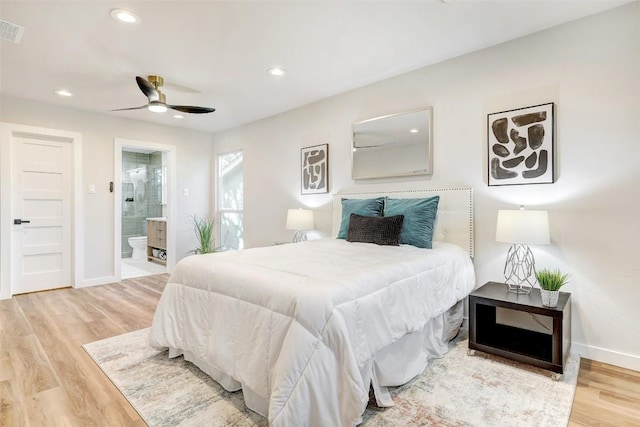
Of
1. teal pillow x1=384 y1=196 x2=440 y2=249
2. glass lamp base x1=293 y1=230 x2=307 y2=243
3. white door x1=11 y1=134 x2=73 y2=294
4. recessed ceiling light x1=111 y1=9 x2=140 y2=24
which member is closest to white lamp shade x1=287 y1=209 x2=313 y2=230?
glass lamp base x1=293 y1=230 x2=307 y2=243

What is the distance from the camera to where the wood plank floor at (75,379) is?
5.53 feet

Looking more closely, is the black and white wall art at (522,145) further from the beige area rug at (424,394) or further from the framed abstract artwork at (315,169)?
the framed abstract artwork at (315,169)

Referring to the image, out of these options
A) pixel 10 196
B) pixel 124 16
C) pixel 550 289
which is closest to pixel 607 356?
pixel 550 289

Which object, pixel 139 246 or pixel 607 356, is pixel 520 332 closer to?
pixel 607 356

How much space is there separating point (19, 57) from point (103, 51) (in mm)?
850

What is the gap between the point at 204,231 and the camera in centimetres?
535

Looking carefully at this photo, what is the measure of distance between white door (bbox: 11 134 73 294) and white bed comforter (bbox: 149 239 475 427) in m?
3.15

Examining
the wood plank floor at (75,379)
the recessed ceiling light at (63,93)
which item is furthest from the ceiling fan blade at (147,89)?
the wood plank floor at (75,379)

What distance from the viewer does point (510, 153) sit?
265cm

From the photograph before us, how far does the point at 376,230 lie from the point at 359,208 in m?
0.45

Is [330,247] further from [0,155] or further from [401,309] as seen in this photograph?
[0,155]

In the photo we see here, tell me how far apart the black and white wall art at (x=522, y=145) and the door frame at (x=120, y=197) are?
4.71m

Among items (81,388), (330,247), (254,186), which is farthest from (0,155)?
(330,247)

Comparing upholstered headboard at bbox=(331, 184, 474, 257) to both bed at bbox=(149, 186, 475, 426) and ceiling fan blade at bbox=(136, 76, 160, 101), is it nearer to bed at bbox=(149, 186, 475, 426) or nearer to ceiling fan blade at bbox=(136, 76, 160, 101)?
bed at bbox=(149, 186, 475, 426)
